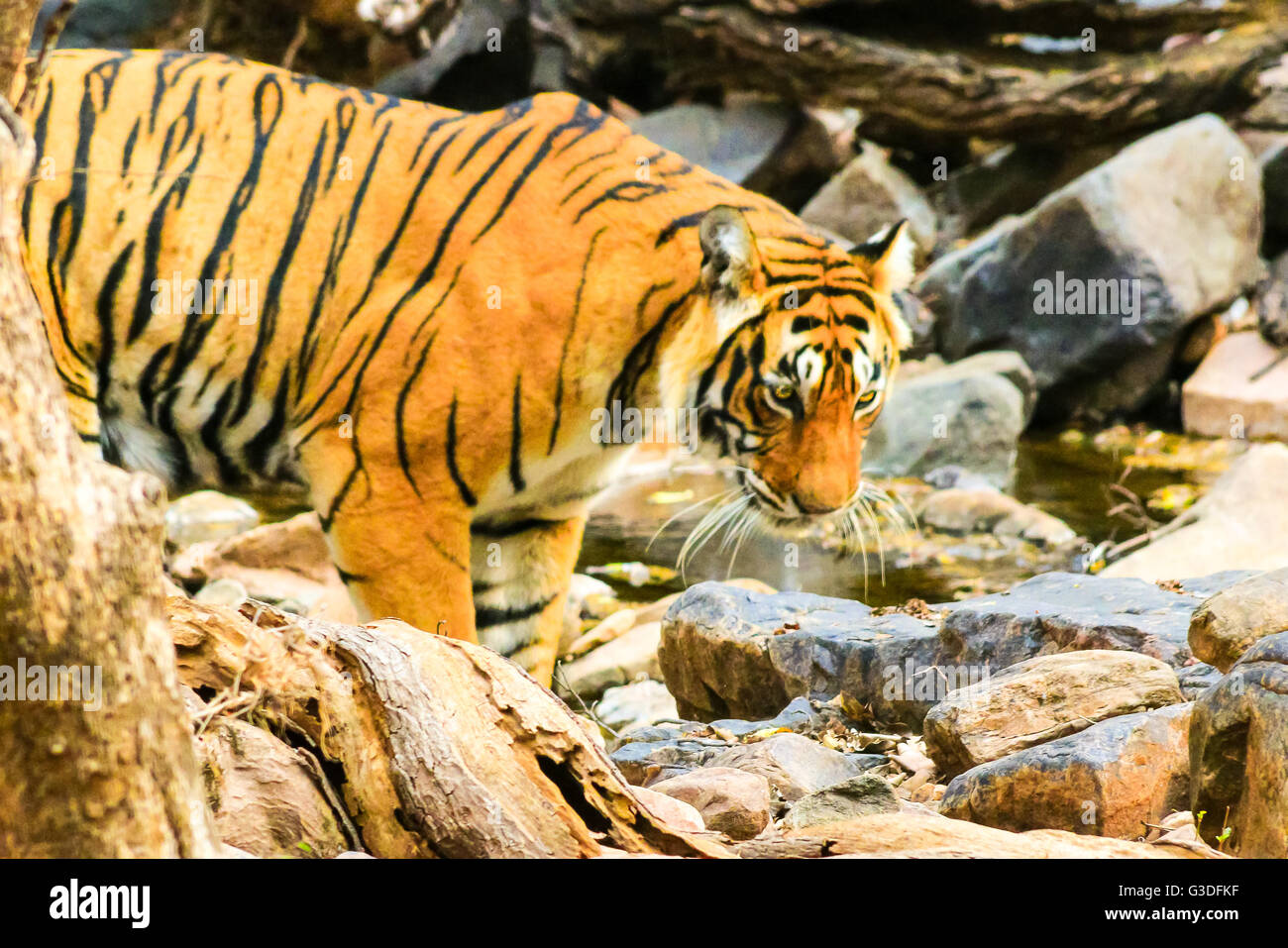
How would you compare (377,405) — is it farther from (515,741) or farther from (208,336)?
(515,741)

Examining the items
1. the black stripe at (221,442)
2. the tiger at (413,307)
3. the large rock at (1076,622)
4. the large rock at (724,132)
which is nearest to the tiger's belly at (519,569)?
the tiger at (413,307)

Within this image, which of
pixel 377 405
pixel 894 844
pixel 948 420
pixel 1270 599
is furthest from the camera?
pixel 948 420

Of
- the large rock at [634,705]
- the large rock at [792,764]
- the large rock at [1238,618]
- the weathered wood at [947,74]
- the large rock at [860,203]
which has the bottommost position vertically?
the large rock at [634,705]

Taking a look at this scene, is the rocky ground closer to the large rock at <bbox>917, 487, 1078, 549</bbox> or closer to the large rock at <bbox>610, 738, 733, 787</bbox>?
the large rock at <bbox>610, 738, 733, 787</bbox>

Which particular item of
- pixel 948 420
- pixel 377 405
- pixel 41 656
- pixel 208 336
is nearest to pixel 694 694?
pixel 377 405

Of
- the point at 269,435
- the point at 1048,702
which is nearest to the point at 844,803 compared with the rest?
the point at 1048,702

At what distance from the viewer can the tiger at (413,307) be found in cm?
399

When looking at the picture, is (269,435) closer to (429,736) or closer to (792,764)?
(792,764)

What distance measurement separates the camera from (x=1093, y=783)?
2.78m

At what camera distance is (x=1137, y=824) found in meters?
2.80

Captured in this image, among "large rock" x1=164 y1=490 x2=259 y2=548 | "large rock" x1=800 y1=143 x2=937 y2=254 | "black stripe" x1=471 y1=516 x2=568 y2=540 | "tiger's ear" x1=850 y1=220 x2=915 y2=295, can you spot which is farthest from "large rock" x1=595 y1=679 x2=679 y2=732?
"large rock" x1=800 y1=143 x2=937 y2=254

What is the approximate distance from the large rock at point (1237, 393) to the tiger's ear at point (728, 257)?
23.2 ft

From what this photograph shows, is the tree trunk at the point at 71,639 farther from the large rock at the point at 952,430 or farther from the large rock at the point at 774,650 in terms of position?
the large rock at the point at 952,430

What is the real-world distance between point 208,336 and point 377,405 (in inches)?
24.0
